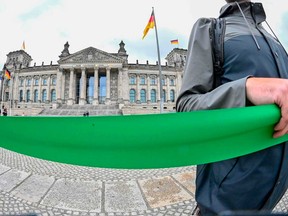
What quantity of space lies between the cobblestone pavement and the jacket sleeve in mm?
2370

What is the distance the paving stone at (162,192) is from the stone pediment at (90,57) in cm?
5013

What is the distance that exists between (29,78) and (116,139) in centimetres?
6655

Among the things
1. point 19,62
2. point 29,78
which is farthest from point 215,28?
point 19,62

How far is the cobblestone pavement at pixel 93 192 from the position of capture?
9.02 ft

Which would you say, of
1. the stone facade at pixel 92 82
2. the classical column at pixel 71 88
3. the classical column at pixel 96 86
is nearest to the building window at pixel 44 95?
the stone facade at pixel 92 82

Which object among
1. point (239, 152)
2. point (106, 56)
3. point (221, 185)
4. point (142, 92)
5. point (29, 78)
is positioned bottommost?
point (221, 185)

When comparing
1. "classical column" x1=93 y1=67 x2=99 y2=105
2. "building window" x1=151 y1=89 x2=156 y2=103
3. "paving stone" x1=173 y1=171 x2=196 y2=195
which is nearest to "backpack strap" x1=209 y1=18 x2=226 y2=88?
"paving stone" x1=173 y1=171 x2=196 y2=195

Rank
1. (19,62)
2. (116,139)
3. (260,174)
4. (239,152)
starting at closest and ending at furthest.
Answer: (116,139) < (239,152) < (260,174) < (19,62)

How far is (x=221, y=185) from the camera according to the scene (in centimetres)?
88

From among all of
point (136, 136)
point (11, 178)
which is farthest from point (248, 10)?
point (11, 178)

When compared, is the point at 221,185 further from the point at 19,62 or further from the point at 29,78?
the point at 19,62

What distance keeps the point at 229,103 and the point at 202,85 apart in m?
0.19

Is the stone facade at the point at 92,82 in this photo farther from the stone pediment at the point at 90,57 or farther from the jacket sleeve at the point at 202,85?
the jacket sleeve at the point at 202,85

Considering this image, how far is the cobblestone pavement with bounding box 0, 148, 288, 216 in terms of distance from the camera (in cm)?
275
